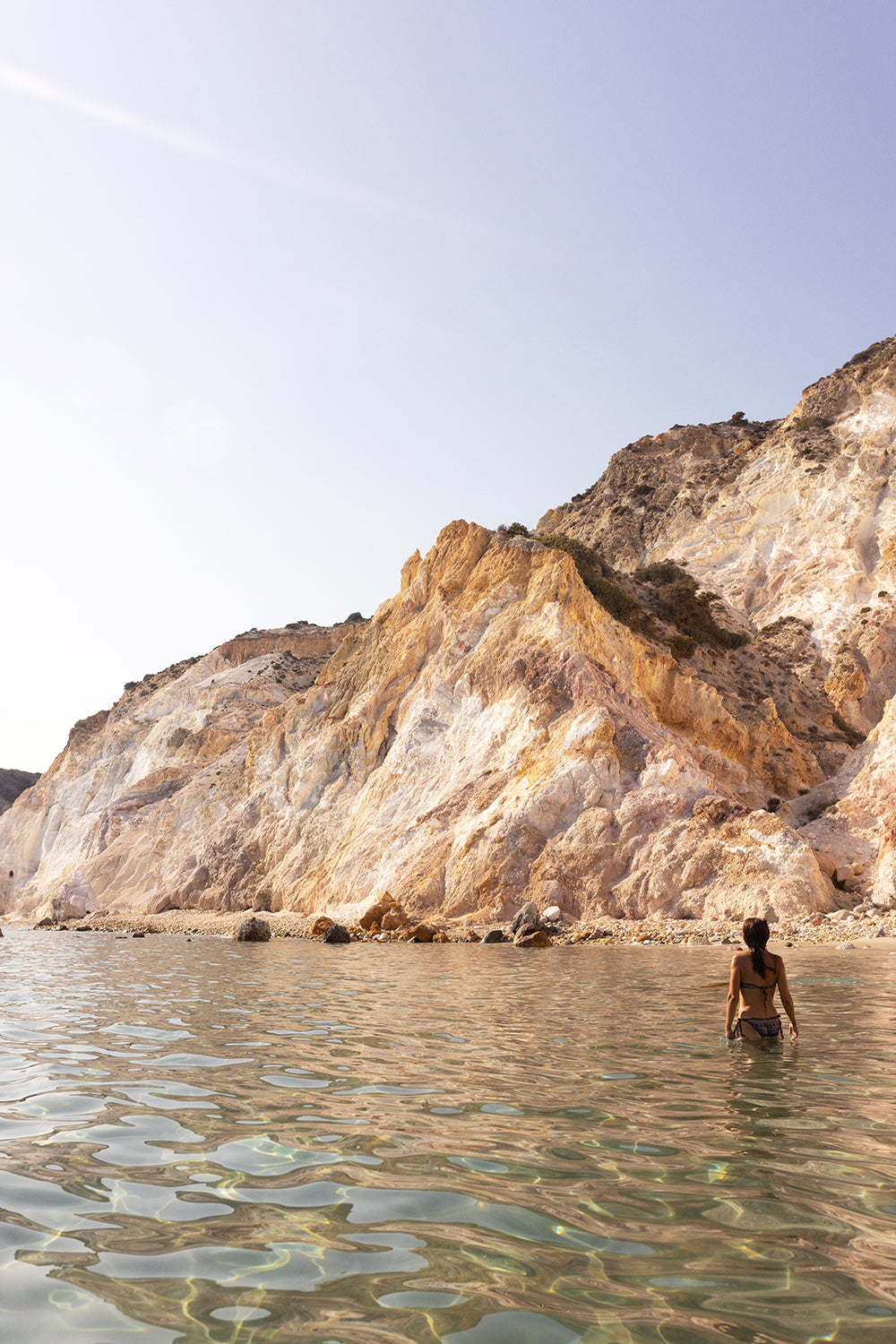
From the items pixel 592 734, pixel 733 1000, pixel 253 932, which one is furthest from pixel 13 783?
pixel 733 1000

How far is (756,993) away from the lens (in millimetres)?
8914

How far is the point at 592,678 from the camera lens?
33344mm

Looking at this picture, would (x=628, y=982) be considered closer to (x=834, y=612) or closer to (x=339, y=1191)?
(x=339, y=1191)

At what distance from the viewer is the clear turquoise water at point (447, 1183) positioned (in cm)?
314

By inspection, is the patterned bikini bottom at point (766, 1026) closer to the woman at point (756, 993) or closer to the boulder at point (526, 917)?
the woman at point (756, 993)

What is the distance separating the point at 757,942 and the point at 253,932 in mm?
24620

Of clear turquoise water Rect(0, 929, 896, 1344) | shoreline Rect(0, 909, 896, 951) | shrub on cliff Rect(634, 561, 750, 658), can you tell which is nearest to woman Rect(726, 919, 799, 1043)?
clear turquoise water Rect(0, 929, 896, 1344)

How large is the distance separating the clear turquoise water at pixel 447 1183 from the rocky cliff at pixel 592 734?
18.5 m

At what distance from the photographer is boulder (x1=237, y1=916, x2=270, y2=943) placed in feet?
101

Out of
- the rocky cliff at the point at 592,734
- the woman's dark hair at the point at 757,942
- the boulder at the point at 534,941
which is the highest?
the rocky cliff at the point at 592,734

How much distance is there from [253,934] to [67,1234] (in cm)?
2809

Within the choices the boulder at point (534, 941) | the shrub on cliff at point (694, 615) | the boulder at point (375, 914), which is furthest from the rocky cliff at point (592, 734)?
the boulder at point (534, 941)

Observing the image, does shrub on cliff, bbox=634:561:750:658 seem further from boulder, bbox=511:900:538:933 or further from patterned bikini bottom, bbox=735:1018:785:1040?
patterned bikini bottom, bbox=735:1018:785:1040

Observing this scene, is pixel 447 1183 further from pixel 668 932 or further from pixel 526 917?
pixel 526 917
